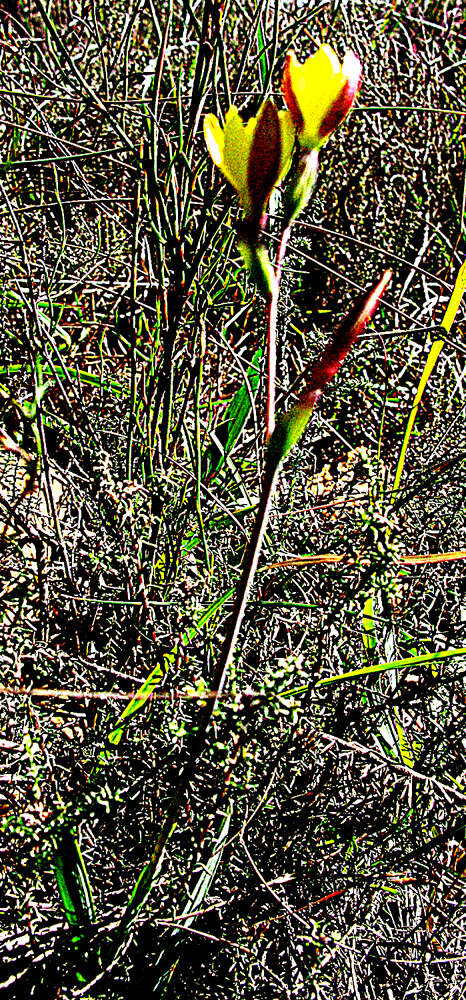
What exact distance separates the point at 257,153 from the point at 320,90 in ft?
0.11

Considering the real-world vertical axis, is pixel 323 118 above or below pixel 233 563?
above

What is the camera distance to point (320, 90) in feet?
0.75

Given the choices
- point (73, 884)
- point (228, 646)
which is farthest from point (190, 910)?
point (228, 646)

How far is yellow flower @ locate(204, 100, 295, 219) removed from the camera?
8.6 inches

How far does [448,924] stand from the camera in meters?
0.47

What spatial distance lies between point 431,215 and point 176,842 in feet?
1.96

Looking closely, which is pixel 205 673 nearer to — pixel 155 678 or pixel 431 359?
pixel 155 678

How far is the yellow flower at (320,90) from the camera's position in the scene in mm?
227

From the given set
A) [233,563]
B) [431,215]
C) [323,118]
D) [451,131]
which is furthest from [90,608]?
[451,131]

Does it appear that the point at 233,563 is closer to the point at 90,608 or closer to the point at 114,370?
the point at 90,608

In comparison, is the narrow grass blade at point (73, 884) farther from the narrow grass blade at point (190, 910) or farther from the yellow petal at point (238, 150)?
the yellow petal at point (238, 150)

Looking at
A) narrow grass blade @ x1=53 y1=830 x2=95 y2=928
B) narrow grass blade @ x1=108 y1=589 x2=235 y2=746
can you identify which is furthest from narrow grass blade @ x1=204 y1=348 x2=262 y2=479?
narrow grass blade @ x1=53 y1=830 x2=95 y2=928

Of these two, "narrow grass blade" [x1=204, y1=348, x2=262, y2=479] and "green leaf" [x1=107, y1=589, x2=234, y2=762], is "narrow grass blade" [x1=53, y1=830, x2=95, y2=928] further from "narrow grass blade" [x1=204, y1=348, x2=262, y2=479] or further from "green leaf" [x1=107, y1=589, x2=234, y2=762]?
"narrow grass blade" [x1=204, y1=348, x2=262, y2=479]

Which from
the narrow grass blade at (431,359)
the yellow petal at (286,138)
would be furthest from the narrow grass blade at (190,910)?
the yellow petal at (286,138)
